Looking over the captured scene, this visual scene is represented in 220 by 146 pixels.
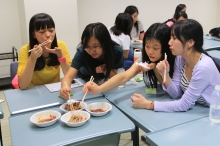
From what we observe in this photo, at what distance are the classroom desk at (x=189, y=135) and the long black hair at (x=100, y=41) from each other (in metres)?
0.82

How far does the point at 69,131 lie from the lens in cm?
121

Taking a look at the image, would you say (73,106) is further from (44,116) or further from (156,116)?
(156,116)

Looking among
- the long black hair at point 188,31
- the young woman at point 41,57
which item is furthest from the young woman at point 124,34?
the long black hair at point 188,31

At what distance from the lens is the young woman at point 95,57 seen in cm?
167

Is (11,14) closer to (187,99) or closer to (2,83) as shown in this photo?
(2,83)

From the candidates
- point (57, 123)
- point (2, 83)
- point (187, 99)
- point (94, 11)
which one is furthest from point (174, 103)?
point (94, 11)

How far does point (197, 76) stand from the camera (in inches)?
51.7

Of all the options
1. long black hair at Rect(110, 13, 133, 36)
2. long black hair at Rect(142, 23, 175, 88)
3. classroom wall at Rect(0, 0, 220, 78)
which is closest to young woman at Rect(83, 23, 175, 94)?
long black hair at Rect(142, 23, 175, 88)

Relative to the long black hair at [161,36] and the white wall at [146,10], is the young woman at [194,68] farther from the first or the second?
the white wall at [146,10]

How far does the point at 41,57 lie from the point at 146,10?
3.72 m

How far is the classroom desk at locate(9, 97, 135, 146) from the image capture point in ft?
3.73

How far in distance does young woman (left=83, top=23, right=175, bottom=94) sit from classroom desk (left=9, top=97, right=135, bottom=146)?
0.35m

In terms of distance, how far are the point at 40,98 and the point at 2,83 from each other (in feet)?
8.01

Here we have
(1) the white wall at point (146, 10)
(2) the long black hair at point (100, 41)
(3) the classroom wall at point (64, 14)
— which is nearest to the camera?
(2) the long black hair at point (100, 41)
